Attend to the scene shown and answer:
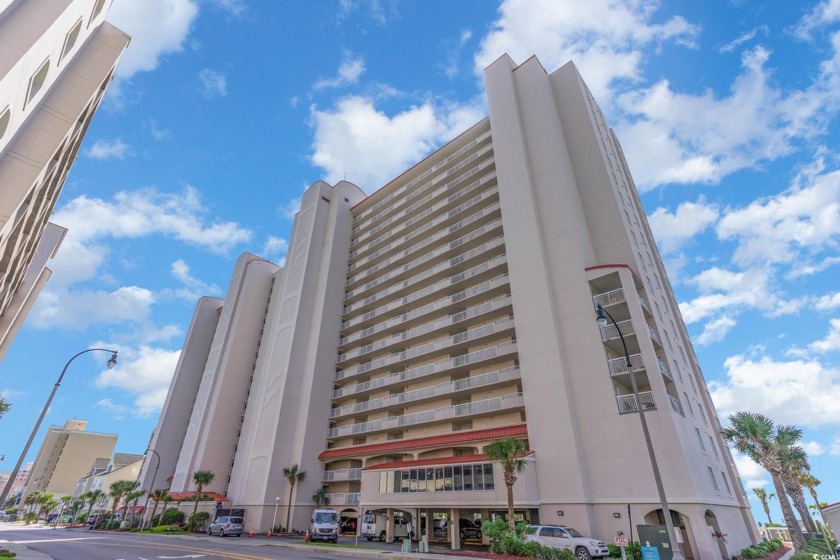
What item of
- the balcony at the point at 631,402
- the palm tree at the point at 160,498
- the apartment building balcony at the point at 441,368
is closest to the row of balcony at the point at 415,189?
the apartment building balcony at the point at 441,368

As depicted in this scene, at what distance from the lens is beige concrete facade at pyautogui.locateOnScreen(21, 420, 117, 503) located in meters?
130

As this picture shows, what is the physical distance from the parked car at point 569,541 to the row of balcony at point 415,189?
41.9 m

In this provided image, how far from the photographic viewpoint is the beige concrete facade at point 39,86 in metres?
9.59

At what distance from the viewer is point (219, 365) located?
66.2m

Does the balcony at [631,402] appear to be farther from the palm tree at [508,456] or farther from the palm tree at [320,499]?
the palm tree at [320,499]

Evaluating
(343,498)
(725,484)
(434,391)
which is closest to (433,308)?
(434,391)

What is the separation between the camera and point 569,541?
70.2 ft

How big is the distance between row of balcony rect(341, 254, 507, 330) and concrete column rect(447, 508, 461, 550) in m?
21.8

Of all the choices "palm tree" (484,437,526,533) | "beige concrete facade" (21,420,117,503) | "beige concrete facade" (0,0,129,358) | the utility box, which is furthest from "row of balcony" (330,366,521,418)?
"beige concrete facade" (21,420,117,503)

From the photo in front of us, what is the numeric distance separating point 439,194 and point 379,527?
37.5 metres

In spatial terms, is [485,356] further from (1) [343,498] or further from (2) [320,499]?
(2) [320,499]

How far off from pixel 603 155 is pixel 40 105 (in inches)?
1598

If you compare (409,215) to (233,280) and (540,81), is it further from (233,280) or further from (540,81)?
(233,280)

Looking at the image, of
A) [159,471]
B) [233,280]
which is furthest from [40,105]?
[159,471]
